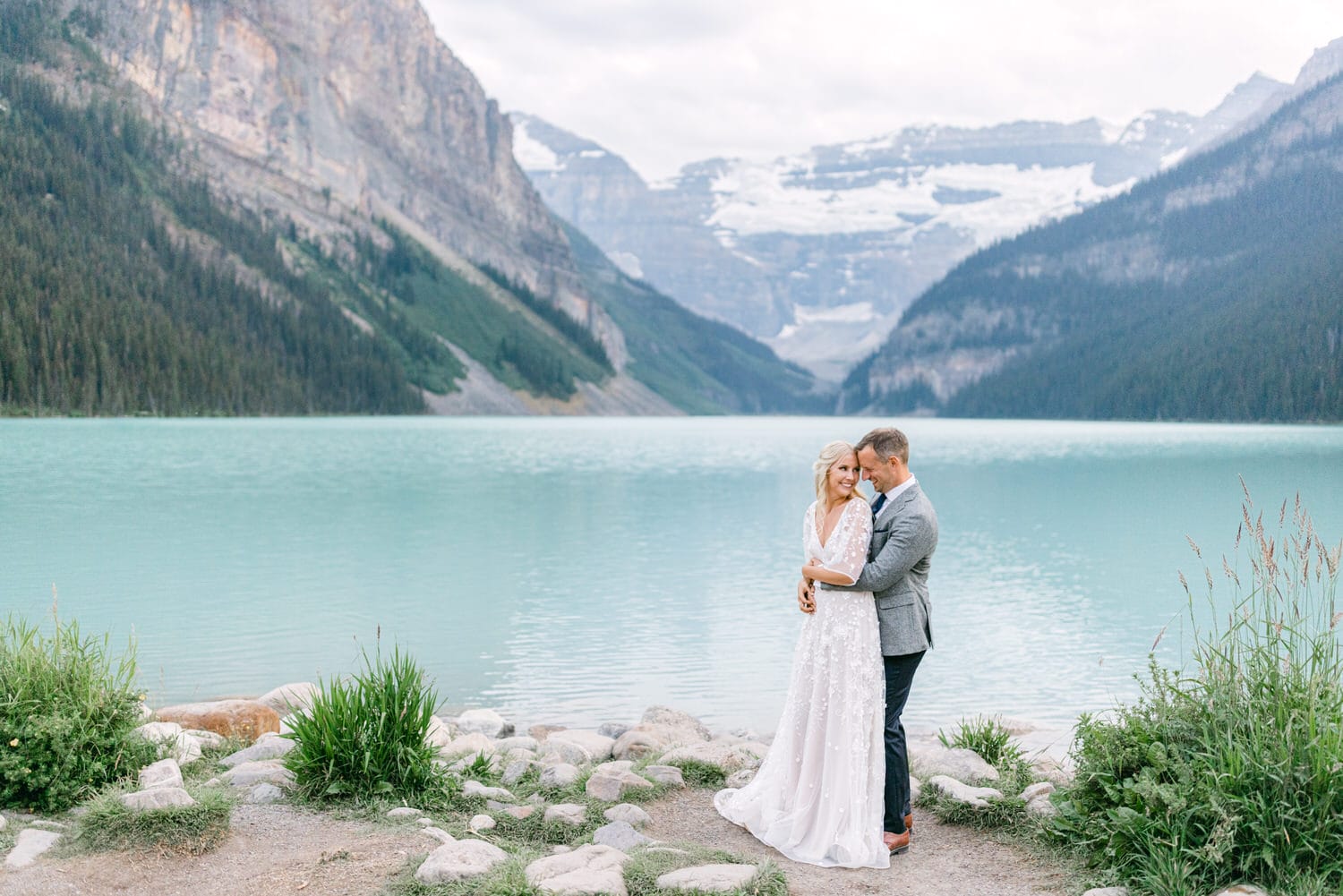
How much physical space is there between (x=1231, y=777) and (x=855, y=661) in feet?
7.90

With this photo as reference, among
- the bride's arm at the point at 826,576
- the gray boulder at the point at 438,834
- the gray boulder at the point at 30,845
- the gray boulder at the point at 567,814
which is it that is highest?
the bride's arm at the point at 826,576

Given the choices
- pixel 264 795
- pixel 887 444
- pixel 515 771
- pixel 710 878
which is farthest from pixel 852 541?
pixel 264 795

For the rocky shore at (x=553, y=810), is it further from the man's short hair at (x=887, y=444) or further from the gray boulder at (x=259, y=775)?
the man's short hair at (x=887, y=444)

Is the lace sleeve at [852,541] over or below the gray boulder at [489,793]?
over

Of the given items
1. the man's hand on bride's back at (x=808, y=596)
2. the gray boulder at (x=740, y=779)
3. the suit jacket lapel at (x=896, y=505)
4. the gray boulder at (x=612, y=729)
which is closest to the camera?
the suit jacket lapel at (x=896, y=505)

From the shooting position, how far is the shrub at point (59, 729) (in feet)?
26.7

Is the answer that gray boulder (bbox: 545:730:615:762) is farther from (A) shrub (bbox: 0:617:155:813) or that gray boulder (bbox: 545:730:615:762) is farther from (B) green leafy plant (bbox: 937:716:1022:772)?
(A) shrub (bbox: 0:617:155:813)

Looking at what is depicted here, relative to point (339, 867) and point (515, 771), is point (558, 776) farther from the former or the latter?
point (339, 867)

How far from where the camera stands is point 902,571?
7660 millimetres

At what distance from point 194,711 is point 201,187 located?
194605mm

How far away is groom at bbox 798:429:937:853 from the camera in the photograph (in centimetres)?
764

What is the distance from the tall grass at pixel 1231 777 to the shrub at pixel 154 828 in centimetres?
575

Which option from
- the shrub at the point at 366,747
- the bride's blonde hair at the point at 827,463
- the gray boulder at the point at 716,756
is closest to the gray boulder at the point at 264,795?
the shrub at the point at 366,747

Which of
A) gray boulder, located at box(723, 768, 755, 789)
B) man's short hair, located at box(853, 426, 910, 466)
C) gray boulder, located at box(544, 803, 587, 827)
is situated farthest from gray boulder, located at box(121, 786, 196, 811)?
man's short hair, located at box(853, 426, 910, 466)
